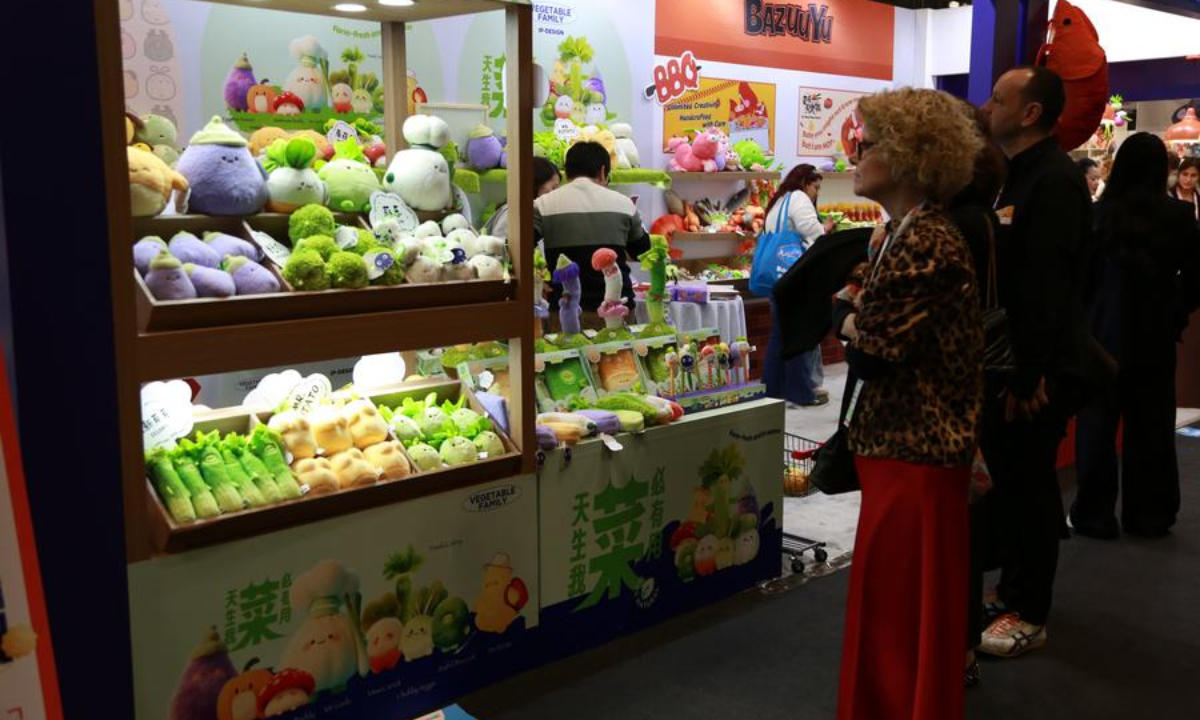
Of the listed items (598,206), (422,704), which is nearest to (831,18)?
(598,206)

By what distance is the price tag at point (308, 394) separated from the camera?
334 cm

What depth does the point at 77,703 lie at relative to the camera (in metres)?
2.54

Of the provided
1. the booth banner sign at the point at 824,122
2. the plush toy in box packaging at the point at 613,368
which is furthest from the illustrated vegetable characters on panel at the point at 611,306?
the booth banner sign at the point at 824,122

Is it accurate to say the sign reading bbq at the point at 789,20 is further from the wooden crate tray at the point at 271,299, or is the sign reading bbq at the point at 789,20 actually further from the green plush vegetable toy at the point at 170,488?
the green plush vegetable toy at the point at 170,488

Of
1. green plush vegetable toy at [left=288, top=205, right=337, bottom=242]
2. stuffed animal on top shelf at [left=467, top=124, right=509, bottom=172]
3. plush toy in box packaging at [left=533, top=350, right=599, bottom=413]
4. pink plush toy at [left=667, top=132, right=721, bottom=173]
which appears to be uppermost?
pink plush toy at [left=667, top=132, right=721, bottom=173]

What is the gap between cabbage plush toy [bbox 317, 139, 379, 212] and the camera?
3.41 m

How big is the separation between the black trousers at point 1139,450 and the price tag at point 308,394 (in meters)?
3.44

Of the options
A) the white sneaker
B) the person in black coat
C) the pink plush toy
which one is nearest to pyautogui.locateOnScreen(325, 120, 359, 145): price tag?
the white sneaker

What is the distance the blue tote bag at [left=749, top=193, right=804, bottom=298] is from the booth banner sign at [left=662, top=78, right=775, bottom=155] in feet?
5.16

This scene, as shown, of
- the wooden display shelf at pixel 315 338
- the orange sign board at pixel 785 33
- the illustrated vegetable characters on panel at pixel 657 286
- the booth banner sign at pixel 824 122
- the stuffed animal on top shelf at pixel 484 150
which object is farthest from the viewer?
the booth banner sign at pixel 824 122

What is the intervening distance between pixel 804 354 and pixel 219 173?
5195 mm

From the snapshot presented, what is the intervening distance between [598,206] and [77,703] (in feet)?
9.81

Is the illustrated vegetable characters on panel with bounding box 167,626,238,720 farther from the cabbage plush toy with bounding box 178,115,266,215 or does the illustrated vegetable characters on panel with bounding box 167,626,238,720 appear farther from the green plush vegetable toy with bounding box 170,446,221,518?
the cabbage plush toy with bounding box 178,115,266,215

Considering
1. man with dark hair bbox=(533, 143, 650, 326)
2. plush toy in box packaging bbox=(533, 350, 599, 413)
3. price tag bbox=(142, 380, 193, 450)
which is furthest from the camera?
man with dark hair bbox=(533, 143, 650, 326)
